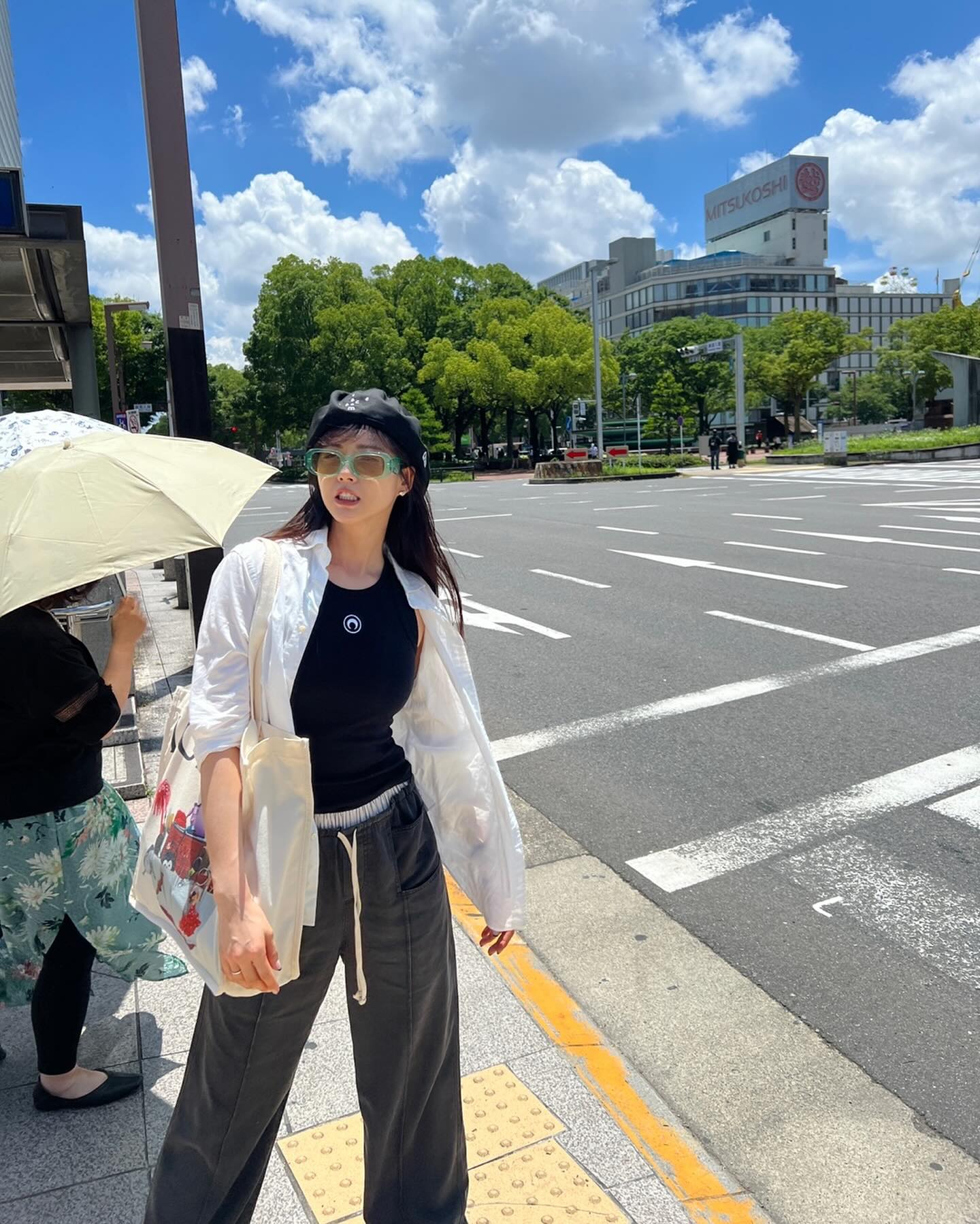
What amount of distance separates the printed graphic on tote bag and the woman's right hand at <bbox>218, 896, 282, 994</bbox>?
2.6 inches

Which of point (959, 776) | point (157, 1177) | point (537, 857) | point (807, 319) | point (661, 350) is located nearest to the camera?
point (157, 1177)

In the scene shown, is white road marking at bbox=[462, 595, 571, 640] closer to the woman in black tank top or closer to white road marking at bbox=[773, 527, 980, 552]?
white road marking at bbox=[773, 527, 980, 552]

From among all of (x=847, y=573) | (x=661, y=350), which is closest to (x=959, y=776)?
(x=847, y=573)

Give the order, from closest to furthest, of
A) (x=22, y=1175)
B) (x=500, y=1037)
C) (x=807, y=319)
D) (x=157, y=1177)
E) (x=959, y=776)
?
(x=157, y=1177), (x=22, y=1175), (x=500, y=1037), (x=959, y=776), (x=807, y=319)

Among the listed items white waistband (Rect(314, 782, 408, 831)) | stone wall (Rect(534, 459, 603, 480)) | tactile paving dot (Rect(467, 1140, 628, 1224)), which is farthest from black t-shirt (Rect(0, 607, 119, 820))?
stone wall (Rect(534, 459, 603, 480))

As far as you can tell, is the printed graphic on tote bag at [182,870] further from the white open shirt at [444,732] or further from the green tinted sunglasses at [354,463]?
the green tinted sunglasses at [354,463]

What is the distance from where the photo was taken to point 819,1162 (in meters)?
2.55

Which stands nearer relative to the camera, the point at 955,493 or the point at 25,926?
the point at 25,926

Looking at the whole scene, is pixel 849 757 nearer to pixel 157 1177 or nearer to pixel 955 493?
pixel 157 1177

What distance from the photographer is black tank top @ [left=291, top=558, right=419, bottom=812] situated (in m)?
1.90

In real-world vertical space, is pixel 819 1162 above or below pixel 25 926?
below

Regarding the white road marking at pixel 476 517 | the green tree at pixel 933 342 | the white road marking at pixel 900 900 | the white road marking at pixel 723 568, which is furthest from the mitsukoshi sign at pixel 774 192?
the white road marking at pixel 900 900

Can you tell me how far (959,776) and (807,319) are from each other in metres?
58.9

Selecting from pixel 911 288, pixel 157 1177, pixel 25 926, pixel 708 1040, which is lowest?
pixel 708 1040
